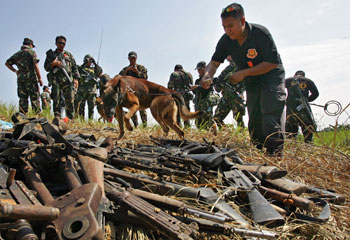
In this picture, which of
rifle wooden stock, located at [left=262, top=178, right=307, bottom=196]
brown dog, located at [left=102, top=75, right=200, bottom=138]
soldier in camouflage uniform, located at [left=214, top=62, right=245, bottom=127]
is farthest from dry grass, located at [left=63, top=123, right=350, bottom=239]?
soldier in camouflage uniform, located at [left=214, top=62, right=245, bottom=127]

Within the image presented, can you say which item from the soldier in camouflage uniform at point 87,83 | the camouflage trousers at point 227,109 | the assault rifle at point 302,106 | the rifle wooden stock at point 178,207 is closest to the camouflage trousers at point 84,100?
the soldier in camouflage uniform at point 87,83

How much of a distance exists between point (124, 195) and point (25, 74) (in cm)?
746

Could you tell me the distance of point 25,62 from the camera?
764cm

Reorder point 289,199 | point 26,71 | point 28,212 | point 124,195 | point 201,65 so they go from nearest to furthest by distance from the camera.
→ 1. point 28,212
2. point 124,195
3. point 289,199
4. point 26,71
5. point 201,65

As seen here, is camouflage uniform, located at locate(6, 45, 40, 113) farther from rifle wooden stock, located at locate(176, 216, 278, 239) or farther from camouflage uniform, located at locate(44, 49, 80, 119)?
rifle wooden stock, located at locate(176, 216, 278, 239)

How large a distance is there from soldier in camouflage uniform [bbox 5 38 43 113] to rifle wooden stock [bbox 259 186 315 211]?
7.19 m

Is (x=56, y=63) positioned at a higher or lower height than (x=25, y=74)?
higher

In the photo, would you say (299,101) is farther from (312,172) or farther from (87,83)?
(87,83)

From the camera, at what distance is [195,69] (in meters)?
10.2

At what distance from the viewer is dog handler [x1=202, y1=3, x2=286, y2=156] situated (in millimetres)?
4031

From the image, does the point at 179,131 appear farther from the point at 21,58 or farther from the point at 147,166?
the point at 21,58

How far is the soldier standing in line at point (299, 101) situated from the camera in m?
7.60

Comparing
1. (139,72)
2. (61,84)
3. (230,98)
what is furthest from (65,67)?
(230,98)

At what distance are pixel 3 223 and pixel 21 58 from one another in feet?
24.9
